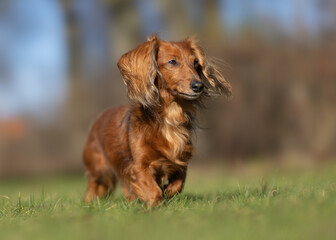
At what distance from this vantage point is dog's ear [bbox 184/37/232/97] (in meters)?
4.49

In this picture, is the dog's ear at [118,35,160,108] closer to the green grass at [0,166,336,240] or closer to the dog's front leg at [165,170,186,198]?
the dog's front leg at [165,170,186,198]

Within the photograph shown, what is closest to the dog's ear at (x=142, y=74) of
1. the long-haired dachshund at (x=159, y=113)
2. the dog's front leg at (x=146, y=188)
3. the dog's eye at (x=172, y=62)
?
the long-haired dachshund at (x=159, y=113)

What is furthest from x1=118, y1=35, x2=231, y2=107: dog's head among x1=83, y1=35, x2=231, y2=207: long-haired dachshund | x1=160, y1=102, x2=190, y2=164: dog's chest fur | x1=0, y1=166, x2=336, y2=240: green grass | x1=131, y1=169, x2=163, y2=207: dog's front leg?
x1=0, y1=166, x2=336, y2=240: green grass

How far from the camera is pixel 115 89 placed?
13094 millimetres

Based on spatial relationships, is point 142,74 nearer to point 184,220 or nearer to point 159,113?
point 159,113

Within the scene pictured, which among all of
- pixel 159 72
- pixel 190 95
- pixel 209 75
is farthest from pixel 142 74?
pixel 209 75

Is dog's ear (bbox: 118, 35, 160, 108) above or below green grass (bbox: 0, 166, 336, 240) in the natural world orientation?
above

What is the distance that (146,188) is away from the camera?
3854 millimetres

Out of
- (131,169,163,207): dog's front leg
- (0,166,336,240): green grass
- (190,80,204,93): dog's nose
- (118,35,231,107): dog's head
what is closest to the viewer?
(0,166,336,240): green grass

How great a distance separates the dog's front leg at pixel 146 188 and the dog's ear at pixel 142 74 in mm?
604

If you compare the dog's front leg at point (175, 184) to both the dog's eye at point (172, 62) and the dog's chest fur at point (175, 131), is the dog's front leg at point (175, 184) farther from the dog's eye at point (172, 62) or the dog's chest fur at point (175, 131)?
the dog's eye at point (172, 62)

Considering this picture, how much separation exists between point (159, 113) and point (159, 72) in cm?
36

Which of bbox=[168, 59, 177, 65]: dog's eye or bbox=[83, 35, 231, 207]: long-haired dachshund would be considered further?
bbox=[168, 59, 177, 65]: dog's eye

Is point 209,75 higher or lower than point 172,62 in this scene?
lower
